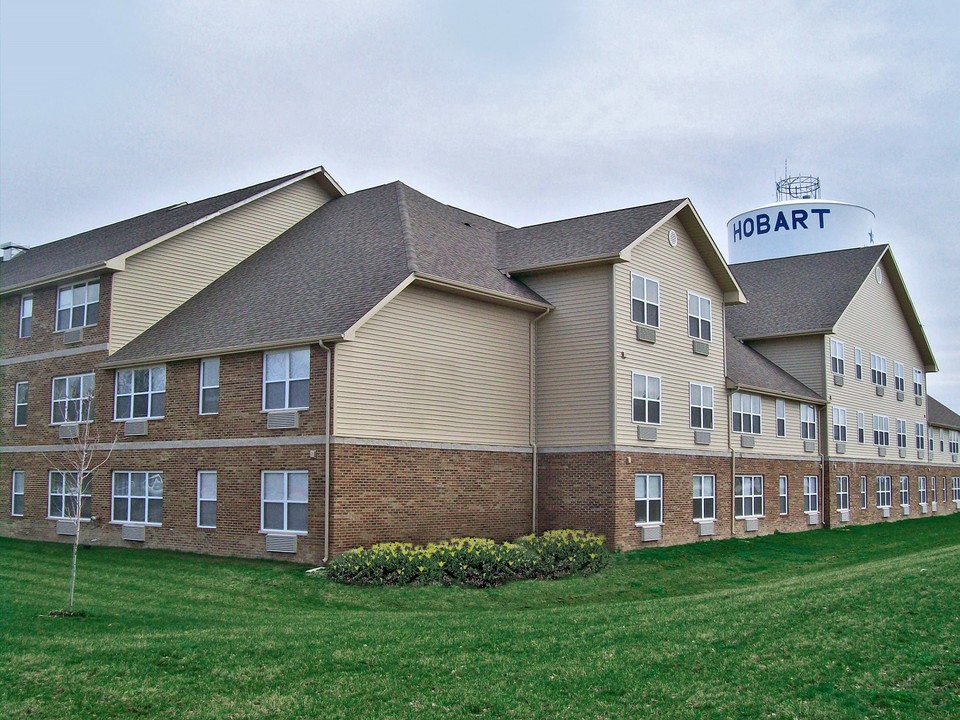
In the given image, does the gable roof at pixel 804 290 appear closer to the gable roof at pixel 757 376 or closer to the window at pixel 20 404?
the gable roof at pixel 757 376

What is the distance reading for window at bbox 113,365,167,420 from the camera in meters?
25.5

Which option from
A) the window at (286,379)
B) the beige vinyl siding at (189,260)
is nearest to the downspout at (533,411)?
the window at (286,379)

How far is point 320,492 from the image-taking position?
21.6m

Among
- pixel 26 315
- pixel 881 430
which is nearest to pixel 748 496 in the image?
pixel 881 430

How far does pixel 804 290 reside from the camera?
41.6m

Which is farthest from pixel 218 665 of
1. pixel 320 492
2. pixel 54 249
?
pixel 54 249

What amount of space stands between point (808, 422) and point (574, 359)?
49.8 feet

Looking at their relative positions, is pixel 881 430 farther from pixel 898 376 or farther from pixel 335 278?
pixel 335 278

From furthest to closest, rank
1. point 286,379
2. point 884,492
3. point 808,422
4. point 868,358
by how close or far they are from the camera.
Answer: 1. point 884,492
2. point 868,358
3. point 808,422
4. point 286,379

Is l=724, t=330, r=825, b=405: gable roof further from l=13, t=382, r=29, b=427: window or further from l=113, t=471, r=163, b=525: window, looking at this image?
l=13, t=382, r=29, b=427: window

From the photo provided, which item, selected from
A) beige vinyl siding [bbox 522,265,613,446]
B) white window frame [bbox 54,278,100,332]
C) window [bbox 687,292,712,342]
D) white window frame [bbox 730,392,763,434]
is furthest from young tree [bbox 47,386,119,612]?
white window frame [bbox 730,392,763,434]

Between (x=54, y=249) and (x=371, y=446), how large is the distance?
1955 centimetres

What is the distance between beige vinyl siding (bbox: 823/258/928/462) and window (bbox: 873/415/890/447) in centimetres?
31

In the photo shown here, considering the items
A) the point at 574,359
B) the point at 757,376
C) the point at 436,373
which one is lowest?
the point at 436,373
